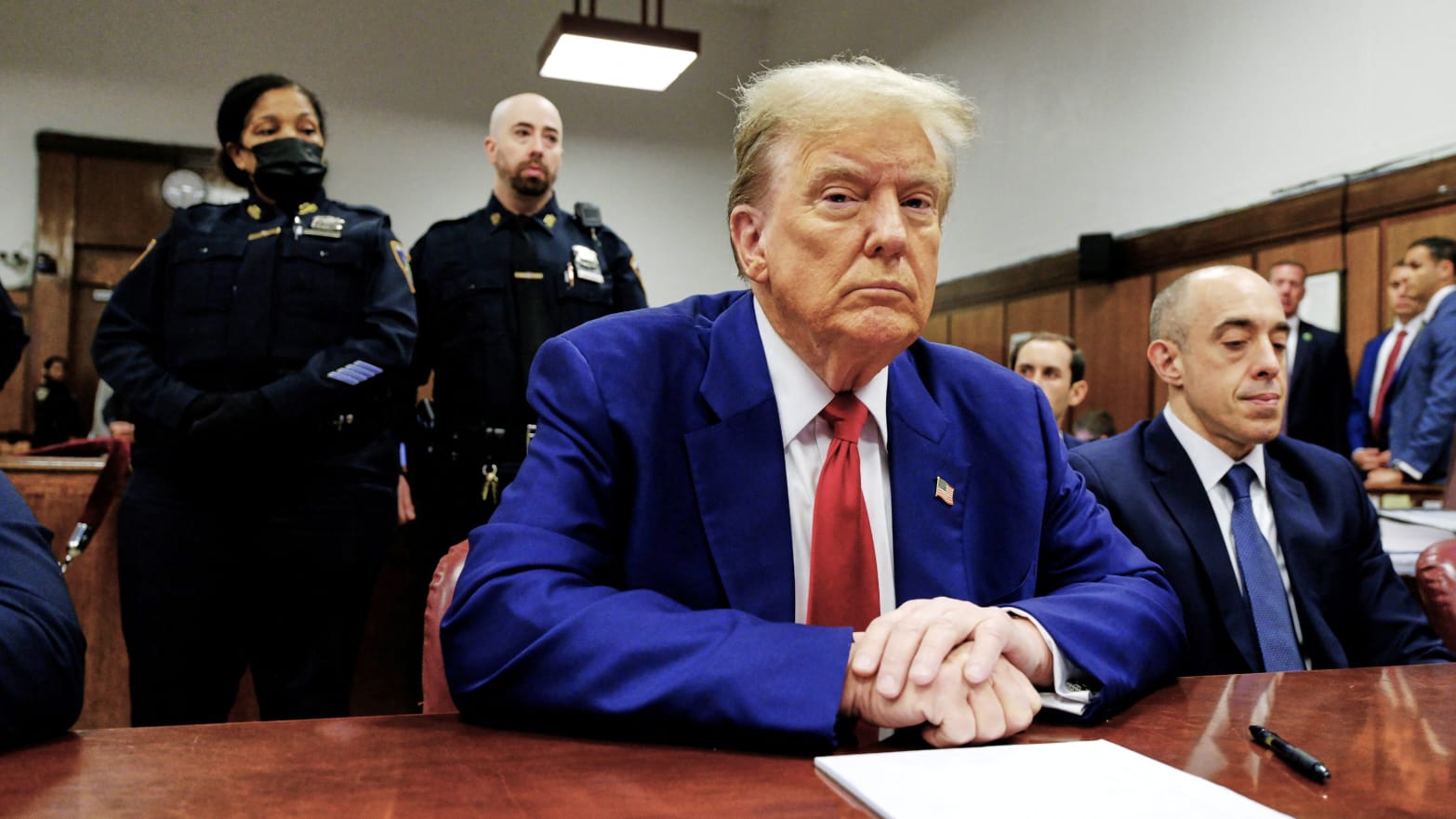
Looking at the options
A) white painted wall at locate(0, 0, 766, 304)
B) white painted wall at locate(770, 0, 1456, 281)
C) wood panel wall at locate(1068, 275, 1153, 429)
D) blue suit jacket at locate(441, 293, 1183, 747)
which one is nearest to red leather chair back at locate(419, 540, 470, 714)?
blue suit jacket at locate(441, 293, 1183, 747)

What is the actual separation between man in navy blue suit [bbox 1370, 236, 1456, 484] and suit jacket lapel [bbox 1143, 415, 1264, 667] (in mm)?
3962

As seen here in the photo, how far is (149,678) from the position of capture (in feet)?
7.68

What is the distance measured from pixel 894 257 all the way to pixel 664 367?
0.31 metres

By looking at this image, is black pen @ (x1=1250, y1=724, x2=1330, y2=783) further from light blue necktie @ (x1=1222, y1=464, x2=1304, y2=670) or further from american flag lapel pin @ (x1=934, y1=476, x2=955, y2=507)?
light blue necktie @ (x1=1222, y1=464, x2=1304, y2=670)

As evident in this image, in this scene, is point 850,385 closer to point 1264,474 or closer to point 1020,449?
point 1020,449

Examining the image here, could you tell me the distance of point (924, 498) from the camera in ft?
4.22

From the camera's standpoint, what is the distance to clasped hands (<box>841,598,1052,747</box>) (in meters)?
0.92

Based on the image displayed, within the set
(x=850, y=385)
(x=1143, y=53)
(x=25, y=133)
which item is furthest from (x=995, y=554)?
(x=25, y=133)

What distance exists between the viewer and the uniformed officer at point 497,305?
10.0 ft

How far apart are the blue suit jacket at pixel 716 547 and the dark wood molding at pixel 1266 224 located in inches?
210

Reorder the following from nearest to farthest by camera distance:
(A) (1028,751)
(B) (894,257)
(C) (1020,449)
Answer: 1. (A) (1028,751)
2. (B) (894,257)
3. (C) (1020,449)

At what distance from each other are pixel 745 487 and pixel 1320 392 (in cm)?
586

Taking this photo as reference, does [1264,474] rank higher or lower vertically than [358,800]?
higher

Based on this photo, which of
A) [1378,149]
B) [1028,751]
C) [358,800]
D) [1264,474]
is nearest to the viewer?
[358,800]
